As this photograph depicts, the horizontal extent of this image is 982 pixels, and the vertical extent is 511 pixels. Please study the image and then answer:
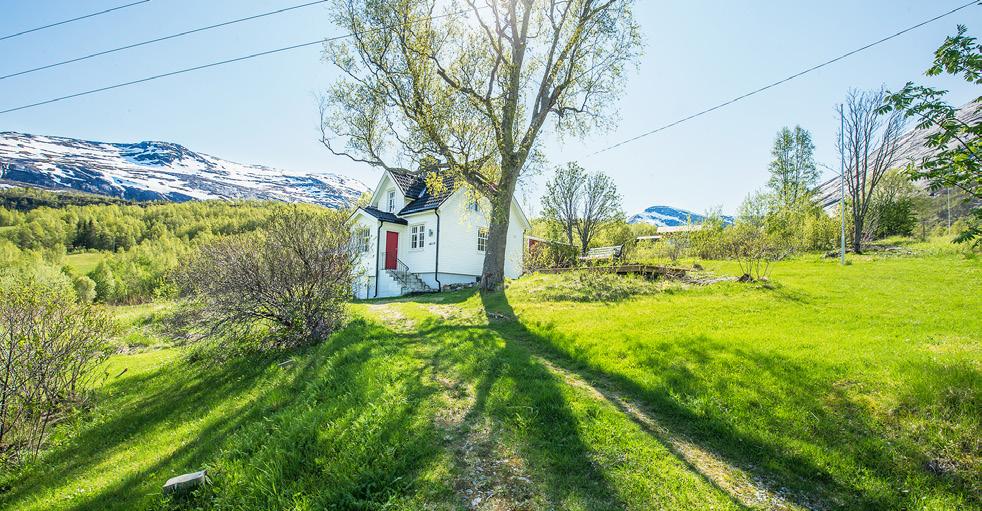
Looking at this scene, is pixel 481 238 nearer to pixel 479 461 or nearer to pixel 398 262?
pixel 398 262

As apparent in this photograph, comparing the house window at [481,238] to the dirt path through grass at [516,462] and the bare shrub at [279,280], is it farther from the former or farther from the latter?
the dirt path through grass at [516,462]

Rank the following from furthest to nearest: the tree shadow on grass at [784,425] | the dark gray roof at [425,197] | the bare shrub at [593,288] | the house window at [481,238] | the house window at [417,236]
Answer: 1. the house window at [481,238]
2. the house window at [417,236]
3. the dark gray roof at [425,197]
4. the bare shrub at [593,288]
5. the tree shadow on grass at [784,425]

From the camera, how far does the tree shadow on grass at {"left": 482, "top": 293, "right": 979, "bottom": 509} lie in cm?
359

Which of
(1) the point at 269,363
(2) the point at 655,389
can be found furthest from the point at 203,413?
(2) the point at 655,389

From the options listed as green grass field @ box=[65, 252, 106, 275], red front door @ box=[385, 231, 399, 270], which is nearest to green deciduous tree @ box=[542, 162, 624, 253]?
red front door @ box=[385, 231, 399, 270]

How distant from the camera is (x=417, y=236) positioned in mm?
24141

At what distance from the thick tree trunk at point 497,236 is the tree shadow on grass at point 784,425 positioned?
937cm

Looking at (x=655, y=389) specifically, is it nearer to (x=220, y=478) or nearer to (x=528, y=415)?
(x=528, y=415)

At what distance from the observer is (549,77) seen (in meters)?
15.7

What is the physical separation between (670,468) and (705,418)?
133 centimetres

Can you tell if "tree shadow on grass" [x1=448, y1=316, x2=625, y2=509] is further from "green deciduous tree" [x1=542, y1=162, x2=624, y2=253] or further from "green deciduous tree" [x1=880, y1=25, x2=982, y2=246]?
"green deciduous tree" [x1=542, y1=162, x2=624, y2=253]

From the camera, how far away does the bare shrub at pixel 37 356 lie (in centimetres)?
687

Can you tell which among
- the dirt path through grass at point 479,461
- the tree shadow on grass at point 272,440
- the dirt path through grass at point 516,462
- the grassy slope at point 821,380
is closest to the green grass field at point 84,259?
the tree shadow on grass at point 272,440

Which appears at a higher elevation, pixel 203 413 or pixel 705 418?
pixel 705 418
